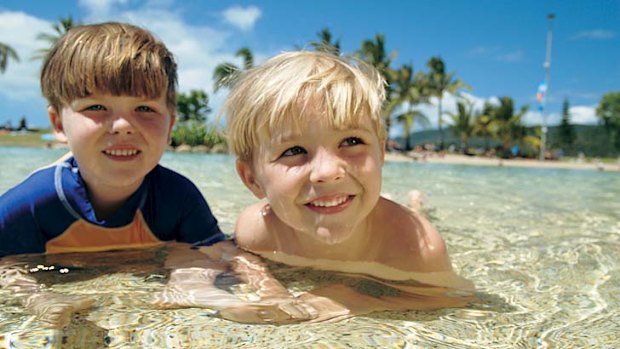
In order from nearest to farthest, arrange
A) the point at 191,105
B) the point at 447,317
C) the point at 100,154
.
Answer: the point at 447,317
the point at 100,154
the point at 191,105

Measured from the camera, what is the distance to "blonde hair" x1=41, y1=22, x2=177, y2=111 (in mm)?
2422

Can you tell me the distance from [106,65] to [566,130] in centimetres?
5754

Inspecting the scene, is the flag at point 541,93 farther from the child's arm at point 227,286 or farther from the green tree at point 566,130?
the child's arm at point 227,286

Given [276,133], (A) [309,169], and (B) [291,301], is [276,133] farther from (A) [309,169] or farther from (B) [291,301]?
(B) [291,301]

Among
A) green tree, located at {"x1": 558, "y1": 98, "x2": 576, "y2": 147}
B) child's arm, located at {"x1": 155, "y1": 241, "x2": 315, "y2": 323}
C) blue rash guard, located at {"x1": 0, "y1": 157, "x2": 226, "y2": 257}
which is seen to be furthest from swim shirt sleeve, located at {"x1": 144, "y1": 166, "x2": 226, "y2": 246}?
green tree, located at {"x1": 558, "y1": 98, "x2": 576, "y2": 147}

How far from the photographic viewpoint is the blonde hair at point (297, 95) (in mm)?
1979

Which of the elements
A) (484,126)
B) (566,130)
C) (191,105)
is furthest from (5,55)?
(566,130)

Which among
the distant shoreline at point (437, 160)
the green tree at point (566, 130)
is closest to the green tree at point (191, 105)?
the distant shoreline at point (437, 160)

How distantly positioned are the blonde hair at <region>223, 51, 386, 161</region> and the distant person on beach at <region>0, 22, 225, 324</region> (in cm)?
46

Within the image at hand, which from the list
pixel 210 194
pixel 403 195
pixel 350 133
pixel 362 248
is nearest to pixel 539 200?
pixel 403 195

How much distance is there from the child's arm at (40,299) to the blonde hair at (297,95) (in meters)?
0.95

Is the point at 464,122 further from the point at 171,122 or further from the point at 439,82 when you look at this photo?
the point at 171,122

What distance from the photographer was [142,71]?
2.50 m

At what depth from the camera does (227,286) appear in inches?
88.0
